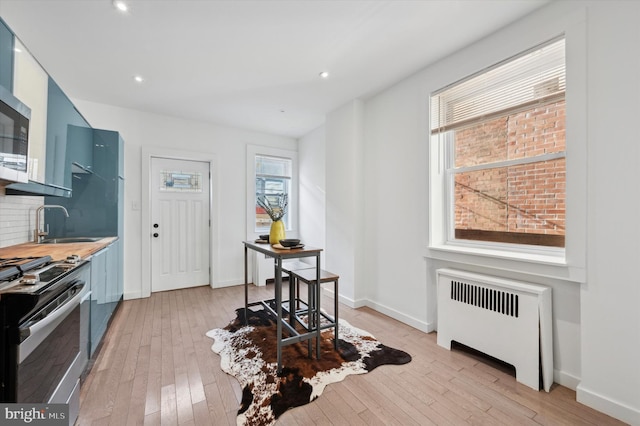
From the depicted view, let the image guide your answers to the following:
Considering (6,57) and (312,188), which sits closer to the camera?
(6,57)

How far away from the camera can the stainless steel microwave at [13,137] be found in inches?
59.7

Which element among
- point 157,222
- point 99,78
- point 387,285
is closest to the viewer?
point 99,78

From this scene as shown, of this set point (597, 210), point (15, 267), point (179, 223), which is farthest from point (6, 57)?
point (597, 210)

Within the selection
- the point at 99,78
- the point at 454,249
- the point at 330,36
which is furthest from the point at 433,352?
the point at 99,78

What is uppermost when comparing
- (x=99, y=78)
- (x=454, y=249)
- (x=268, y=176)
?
(x=99, y=78)

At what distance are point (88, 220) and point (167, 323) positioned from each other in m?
1.52

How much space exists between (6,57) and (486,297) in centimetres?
362

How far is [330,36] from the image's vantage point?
7.73 feet

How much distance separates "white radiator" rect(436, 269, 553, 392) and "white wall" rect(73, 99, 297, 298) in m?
3.38

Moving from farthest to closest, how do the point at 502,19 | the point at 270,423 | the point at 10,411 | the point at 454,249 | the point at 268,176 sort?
1. the point at 268,176
2. the point at 454,249
3. the point at 502,19
4. the point at 270,423
5. the point at 10,411

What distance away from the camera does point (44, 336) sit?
1.30m

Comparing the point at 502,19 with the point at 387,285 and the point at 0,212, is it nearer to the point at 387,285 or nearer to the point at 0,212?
the point at 387,285

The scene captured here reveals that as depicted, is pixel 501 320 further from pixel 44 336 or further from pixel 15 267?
pixel 15 267

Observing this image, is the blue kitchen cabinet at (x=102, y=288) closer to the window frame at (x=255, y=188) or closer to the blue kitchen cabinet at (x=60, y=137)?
the blue kitchen cabinet at (x=60, y=137)
